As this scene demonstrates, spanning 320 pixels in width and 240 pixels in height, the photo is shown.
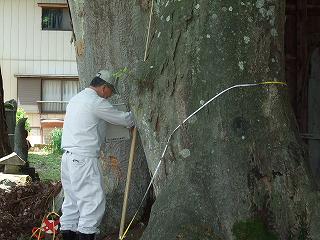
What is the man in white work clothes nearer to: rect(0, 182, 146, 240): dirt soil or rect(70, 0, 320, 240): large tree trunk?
rect(0, 182, 146, 240): dirt soil

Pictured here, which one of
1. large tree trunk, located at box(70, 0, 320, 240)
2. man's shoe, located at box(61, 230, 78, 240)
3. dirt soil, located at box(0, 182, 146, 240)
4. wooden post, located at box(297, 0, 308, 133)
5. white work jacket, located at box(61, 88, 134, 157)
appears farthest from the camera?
wooden post, located at box(297, 0, 308, 133)

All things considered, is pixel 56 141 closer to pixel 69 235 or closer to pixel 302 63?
pixel 302 63

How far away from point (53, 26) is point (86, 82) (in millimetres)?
19312

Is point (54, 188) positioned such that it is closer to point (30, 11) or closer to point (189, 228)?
point (189, 228)

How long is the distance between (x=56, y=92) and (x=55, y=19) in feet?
10.1

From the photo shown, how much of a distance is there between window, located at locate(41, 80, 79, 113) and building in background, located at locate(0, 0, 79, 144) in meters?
0.04

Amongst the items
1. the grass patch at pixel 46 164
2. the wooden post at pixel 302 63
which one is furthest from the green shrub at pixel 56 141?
the wooden post at pixel 302 63

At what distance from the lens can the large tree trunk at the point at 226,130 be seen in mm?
4336

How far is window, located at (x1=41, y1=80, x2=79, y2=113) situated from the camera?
2525 centimetres

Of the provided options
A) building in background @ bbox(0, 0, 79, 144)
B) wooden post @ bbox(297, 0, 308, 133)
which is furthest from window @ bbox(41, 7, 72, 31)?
wooden post @ bbox(297, 0, 308, 133)

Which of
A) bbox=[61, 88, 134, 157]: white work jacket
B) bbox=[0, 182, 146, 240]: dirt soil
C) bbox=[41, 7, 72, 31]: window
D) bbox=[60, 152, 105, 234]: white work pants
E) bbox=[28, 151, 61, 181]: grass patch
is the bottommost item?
bbox=[28, 151, 61, 181]: grass patch

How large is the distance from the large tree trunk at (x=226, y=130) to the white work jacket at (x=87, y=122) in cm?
103

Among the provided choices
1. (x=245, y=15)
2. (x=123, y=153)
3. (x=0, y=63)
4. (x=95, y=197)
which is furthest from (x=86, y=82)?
(x=0, y=63)

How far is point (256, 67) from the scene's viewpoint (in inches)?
176
